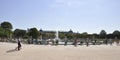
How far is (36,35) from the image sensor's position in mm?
89125

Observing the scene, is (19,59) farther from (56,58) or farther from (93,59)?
(93,59)

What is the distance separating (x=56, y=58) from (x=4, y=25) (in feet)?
272

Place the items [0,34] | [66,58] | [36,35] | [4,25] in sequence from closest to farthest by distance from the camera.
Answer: [66,58] < [0,34] < [36,35] < [4,25]

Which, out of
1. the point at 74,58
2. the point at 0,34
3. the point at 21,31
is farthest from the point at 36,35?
the point at 74,58

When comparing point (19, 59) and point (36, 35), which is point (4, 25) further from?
point (19, 59)

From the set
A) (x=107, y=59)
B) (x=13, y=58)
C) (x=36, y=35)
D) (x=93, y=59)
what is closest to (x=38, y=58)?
(x=13, y=58)

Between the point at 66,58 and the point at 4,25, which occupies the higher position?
the point at 4,25

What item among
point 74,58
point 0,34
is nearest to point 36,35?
point 0,34

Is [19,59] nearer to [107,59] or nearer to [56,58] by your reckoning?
[56,58]

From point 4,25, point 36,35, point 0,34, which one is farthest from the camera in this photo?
point 4,25

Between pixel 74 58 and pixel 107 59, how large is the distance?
2.79m

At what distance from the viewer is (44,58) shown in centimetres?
Result: 1852

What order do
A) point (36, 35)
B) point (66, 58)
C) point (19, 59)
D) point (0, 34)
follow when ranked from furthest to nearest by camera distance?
point (36, 35) → point (0, 34) → point (66, 58) → point (19, 59)

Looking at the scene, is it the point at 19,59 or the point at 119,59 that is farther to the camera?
the point at 119,59
